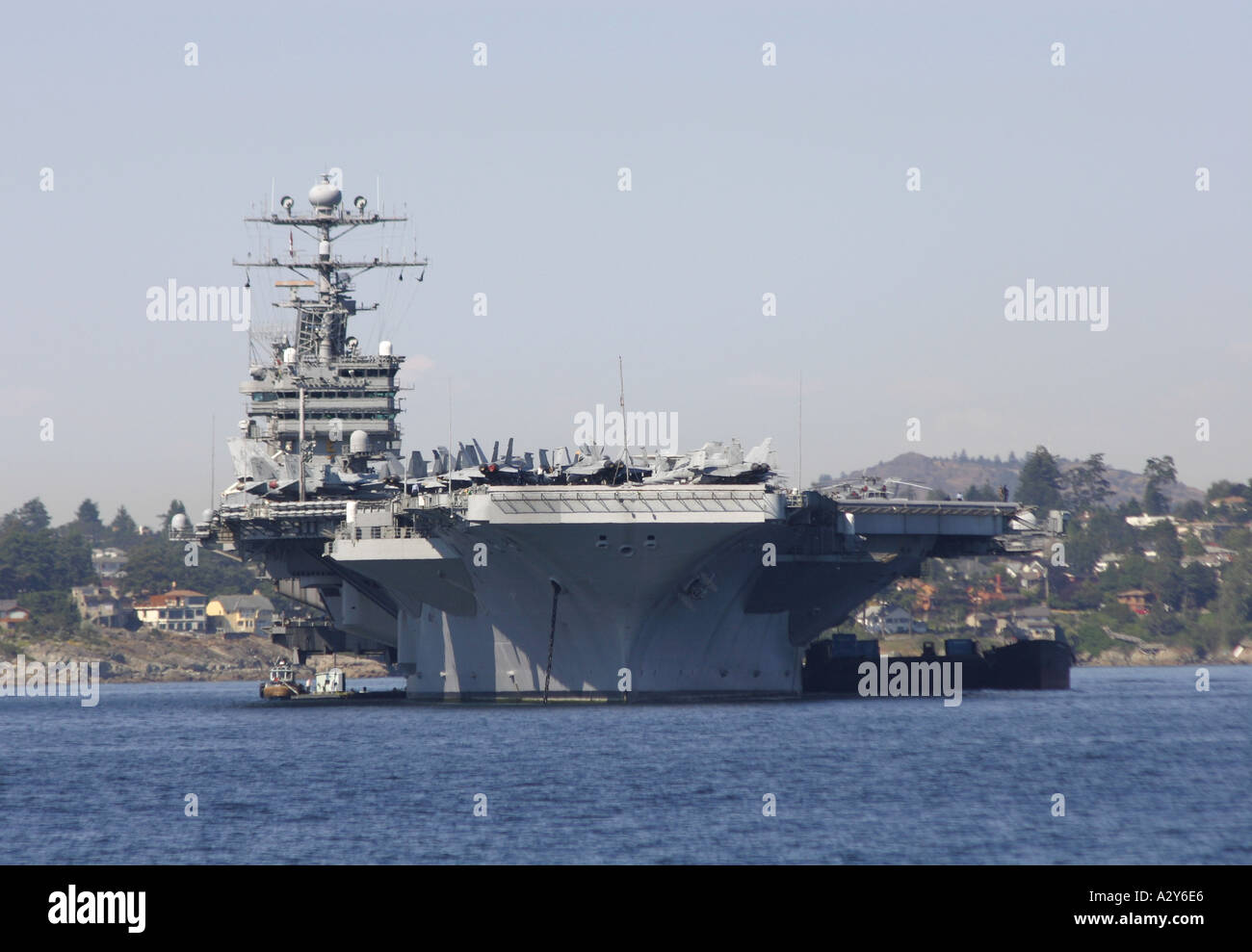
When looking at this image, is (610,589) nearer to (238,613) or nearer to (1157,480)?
(238,613)

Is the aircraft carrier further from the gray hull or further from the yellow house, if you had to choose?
the yellow house

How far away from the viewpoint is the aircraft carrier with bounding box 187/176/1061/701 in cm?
4134

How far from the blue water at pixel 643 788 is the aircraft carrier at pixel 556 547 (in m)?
1.79

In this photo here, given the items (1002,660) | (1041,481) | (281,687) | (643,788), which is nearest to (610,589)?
(643,788)

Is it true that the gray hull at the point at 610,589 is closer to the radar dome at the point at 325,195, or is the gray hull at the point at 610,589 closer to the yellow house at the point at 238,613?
the radar dome at the point at 325,195

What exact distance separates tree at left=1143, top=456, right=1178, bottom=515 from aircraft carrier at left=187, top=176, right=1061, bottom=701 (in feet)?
420

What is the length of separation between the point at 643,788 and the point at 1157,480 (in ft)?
531

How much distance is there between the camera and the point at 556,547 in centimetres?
4159

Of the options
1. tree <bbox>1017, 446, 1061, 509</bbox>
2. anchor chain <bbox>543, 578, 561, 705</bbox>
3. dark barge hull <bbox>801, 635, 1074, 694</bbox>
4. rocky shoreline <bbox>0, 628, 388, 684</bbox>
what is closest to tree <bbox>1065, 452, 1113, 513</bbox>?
tree <bbox>1017, 446, 1061, 509</bbox>

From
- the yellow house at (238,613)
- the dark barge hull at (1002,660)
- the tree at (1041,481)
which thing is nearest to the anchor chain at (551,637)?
the dark barge hull at (1002,660)

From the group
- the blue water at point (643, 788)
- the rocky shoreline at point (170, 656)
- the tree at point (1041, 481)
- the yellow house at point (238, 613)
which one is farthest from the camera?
the tree at point (1041, 481)

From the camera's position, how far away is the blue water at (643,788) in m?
23.4

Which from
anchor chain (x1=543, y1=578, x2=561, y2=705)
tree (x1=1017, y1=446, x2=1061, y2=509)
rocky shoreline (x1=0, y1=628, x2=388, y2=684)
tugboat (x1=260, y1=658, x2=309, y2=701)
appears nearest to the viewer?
anchor chain (x1=543, y1=578, x2=561, y2=705)

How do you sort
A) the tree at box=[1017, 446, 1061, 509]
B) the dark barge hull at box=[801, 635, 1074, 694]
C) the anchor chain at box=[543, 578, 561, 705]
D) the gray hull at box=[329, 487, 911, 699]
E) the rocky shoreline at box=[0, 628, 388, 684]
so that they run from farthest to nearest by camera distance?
the tree at box=[1017, 446, 1061, 509] → the rocky shoreline at box=[0, 628, 388, 684] → the dark barge hull at box=[801, 635, 1074, 694] → the anchor chain at box=[543, 578, 561, 705] → the gray hull at box=[329, 487, 911, 699]
